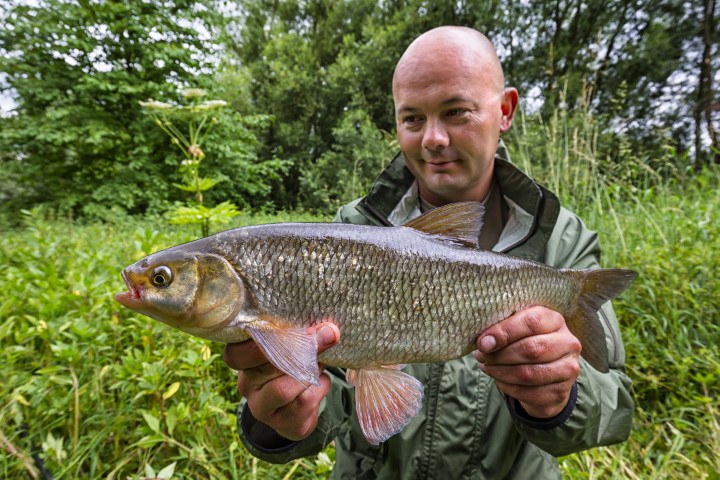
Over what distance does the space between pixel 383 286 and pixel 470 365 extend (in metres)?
0.76

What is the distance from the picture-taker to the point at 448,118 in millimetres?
1768

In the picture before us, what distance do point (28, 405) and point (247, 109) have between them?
1481 centimetres

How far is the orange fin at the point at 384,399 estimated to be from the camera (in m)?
1.12

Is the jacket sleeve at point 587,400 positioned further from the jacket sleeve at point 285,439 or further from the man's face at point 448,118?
the jacket sleeve at point 285,439

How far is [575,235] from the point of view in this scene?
1.81 m

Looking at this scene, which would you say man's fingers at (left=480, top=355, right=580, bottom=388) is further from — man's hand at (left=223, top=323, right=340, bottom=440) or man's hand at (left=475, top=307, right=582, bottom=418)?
man's hand at (left=223, top=323, right=340, bottom=440)

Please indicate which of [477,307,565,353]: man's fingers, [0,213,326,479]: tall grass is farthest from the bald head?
[0,213,326,479]: tall grass

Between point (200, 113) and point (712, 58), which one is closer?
point (200, 113)

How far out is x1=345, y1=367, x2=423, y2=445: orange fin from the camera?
3.67 feet

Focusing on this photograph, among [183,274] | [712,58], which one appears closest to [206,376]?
[183,274]

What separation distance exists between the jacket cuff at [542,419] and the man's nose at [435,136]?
3.55 feet

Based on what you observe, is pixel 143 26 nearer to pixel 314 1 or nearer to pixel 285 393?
pixel 314 1

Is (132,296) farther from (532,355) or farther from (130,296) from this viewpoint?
(532,355)

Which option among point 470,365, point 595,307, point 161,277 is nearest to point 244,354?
point 161,277
